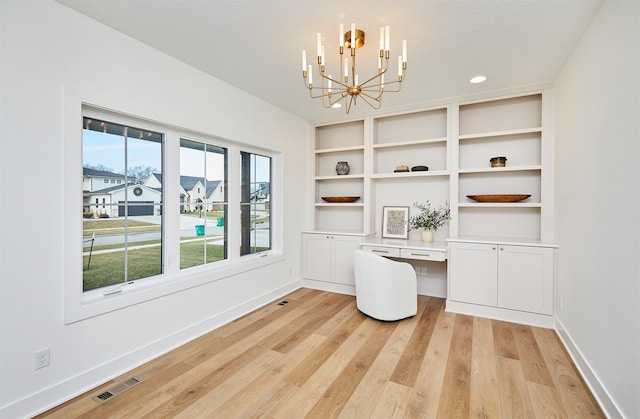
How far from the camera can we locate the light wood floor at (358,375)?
1.92 metres

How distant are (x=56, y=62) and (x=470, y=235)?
437 centimetres

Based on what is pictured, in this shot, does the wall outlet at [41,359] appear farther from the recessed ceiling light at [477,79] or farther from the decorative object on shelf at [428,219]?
the recessed ceiling light at [477,79]

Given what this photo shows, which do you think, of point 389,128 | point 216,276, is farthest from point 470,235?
point 216,276

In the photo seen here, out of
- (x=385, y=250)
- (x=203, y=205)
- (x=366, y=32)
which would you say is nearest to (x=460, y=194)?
(x=385, y=250)

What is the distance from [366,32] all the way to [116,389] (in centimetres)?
317

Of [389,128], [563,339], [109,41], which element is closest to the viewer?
[109,41]

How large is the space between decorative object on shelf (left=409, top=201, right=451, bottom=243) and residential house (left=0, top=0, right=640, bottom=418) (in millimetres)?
1398

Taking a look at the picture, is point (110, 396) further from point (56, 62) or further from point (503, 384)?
point (503, 384)

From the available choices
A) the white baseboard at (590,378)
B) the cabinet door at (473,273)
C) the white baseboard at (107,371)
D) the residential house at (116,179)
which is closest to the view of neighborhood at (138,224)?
the residential house at (116,179)

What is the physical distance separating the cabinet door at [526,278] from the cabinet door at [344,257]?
1756mm

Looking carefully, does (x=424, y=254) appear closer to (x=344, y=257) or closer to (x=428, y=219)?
(x=428, y=219)

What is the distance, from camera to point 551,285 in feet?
10.2

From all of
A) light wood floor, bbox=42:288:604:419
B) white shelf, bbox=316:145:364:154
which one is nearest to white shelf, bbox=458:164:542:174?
white shelf, bbox=316:145:364:154

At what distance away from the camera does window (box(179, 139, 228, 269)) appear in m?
2.99
